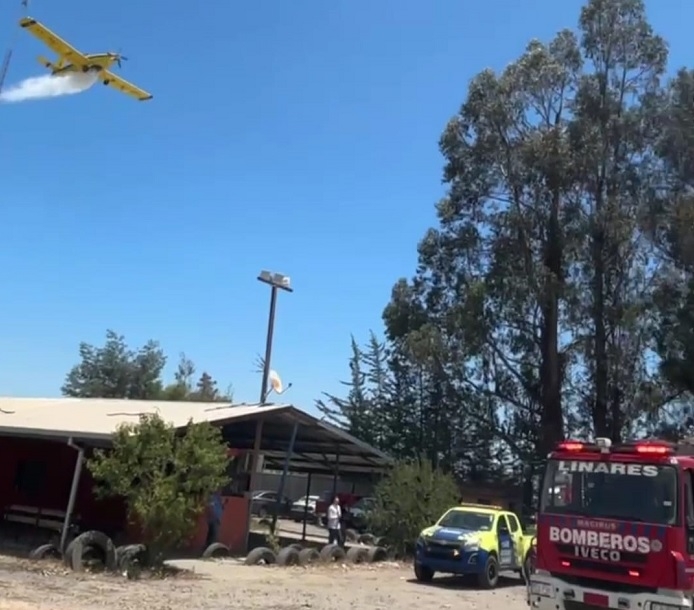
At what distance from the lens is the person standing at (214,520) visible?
2408 centimetres

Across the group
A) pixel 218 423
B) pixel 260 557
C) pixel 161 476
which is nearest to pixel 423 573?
pixel 260 557

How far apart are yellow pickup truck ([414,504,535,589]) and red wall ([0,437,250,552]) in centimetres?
602

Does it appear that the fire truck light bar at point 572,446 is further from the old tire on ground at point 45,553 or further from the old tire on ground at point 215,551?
the old tire on ground at point 215,551

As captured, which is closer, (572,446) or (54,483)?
(572,446)

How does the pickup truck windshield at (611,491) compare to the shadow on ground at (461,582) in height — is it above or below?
above

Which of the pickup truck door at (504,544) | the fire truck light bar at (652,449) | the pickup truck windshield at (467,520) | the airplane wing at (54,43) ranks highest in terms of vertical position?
the airplane wing at (54,43)

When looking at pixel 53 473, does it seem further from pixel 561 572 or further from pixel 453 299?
pixel 453 299

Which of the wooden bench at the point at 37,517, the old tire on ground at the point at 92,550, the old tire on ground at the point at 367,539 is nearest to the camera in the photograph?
the old tire on ground at the point at 92,550

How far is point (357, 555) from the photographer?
2453 cm

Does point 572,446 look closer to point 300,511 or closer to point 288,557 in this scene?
point 288,557

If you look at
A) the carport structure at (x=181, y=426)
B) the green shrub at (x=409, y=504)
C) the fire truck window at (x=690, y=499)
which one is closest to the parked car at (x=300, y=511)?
the carport structure at (x=181, y=426)

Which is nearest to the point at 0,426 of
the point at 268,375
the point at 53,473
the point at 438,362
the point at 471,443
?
the point at 53,473

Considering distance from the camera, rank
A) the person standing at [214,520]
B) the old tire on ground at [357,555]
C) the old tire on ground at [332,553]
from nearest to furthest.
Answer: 1. the old tire on ground at [332,553]
2. the person standing at [214,520]
3. the old tire on ground at [357,555]

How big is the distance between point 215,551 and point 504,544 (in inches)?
275
